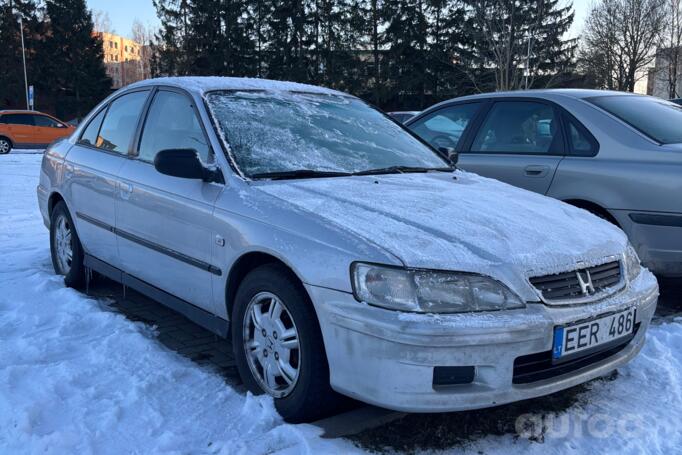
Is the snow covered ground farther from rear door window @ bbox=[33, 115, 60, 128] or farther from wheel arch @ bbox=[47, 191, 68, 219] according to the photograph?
rear door window @ bbox=[33, 115, 60, 128]

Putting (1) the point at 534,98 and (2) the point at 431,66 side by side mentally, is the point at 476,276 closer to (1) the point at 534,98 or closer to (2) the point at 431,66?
(1) the point at 534,98

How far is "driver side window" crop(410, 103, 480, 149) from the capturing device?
223 inches

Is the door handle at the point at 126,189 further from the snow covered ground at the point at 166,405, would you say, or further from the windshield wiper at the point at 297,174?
the windshield wiper at the point at 297,174

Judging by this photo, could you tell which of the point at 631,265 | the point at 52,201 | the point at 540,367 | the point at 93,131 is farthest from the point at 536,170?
the point at 52,201

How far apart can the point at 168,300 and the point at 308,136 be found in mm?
1255

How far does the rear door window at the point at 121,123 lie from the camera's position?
4.21 metres

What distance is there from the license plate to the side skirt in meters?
1.62

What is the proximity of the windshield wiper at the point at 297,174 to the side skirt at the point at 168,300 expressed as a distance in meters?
0.77

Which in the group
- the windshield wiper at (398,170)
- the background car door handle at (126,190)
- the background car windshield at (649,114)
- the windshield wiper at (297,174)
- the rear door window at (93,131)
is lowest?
the background car door handle at (126,190)

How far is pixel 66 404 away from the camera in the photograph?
2898 mm

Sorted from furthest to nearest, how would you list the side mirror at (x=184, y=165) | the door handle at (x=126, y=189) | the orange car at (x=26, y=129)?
the orange car at (x=26, y=129)
the door handle at (x=126, y=189)
the side mirror at (x=184, y=165)

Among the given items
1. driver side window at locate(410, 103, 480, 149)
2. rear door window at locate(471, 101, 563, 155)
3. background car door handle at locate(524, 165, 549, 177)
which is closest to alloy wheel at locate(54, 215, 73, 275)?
driver side window at locate(410, 103, 480, 149)

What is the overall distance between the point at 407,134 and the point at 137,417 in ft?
8.21

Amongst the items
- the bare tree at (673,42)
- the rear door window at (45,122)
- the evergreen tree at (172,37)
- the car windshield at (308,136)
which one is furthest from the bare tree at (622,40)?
the car windshield at (308,136)
